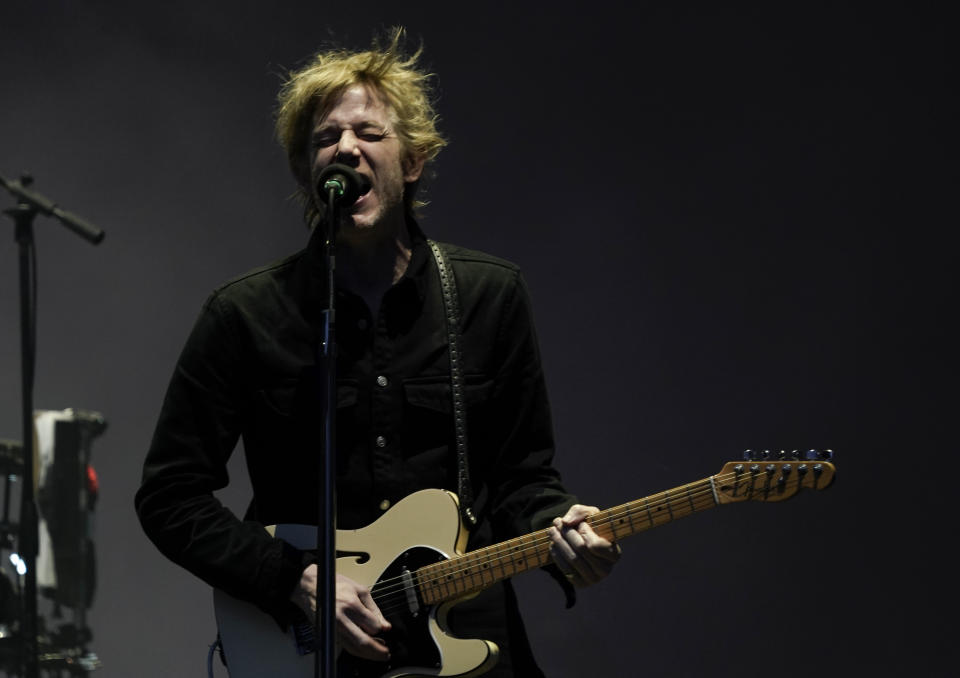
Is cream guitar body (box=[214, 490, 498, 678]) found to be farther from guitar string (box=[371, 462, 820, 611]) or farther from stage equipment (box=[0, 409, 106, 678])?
stage equipment (box=[0, 409, 106, 678])

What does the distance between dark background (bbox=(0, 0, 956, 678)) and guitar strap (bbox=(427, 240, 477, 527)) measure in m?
1.25

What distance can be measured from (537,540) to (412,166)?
0.92 meters

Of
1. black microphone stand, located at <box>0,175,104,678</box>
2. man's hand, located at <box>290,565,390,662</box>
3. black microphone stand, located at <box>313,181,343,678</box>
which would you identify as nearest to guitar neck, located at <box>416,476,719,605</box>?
man's hand, located at <box>290,565,390,662</box>

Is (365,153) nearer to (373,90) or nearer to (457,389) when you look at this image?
(373,90)

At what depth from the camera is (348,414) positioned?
253 centimetres

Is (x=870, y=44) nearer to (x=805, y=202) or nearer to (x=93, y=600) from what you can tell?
(x=805, y=202)

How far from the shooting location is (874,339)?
359cm

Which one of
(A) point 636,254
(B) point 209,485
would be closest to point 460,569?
(B) point 209,485

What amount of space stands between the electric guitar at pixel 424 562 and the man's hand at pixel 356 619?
4 centimetres

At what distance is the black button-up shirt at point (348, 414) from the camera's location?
2.50m

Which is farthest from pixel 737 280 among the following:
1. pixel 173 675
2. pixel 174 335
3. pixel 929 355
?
pixel 173 675

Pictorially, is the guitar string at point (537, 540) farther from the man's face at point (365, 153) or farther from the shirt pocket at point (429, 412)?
the man's face at point (365, 153)

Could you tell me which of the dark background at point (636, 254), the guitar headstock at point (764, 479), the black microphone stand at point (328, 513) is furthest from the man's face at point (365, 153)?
the dark background at point (636, 254)

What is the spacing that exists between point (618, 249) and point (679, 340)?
359 millimetres
